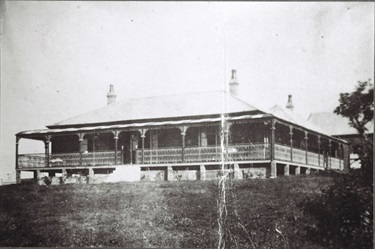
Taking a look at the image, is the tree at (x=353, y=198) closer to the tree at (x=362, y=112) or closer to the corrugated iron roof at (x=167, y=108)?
the tree at (x=362, y=112)

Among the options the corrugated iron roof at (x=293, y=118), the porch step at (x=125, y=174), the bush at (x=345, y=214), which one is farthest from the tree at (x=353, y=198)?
the porch step at (x=125, y=174)

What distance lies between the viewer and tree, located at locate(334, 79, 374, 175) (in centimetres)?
588

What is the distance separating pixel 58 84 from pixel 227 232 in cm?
433

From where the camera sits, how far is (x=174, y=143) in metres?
13.2

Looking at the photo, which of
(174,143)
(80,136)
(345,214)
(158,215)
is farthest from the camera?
(174,143)

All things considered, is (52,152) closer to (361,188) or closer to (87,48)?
(87,48)

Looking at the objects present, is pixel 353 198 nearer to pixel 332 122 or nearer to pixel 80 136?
pixel 332 122

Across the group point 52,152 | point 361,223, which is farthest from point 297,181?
point 52,152

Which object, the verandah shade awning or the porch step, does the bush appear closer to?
the verandah shade awning

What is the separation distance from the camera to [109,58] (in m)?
8.74

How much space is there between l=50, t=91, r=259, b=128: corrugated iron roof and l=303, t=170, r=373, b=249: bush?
8.31 ft

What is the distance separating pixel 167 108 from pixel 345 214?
5.92 m

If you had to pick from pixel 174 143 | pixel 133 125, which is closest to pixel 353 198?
pixel 174 143

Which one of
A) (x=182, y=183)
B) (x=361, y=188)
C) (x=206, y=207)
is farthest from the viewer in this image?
(x=182, y=183)
